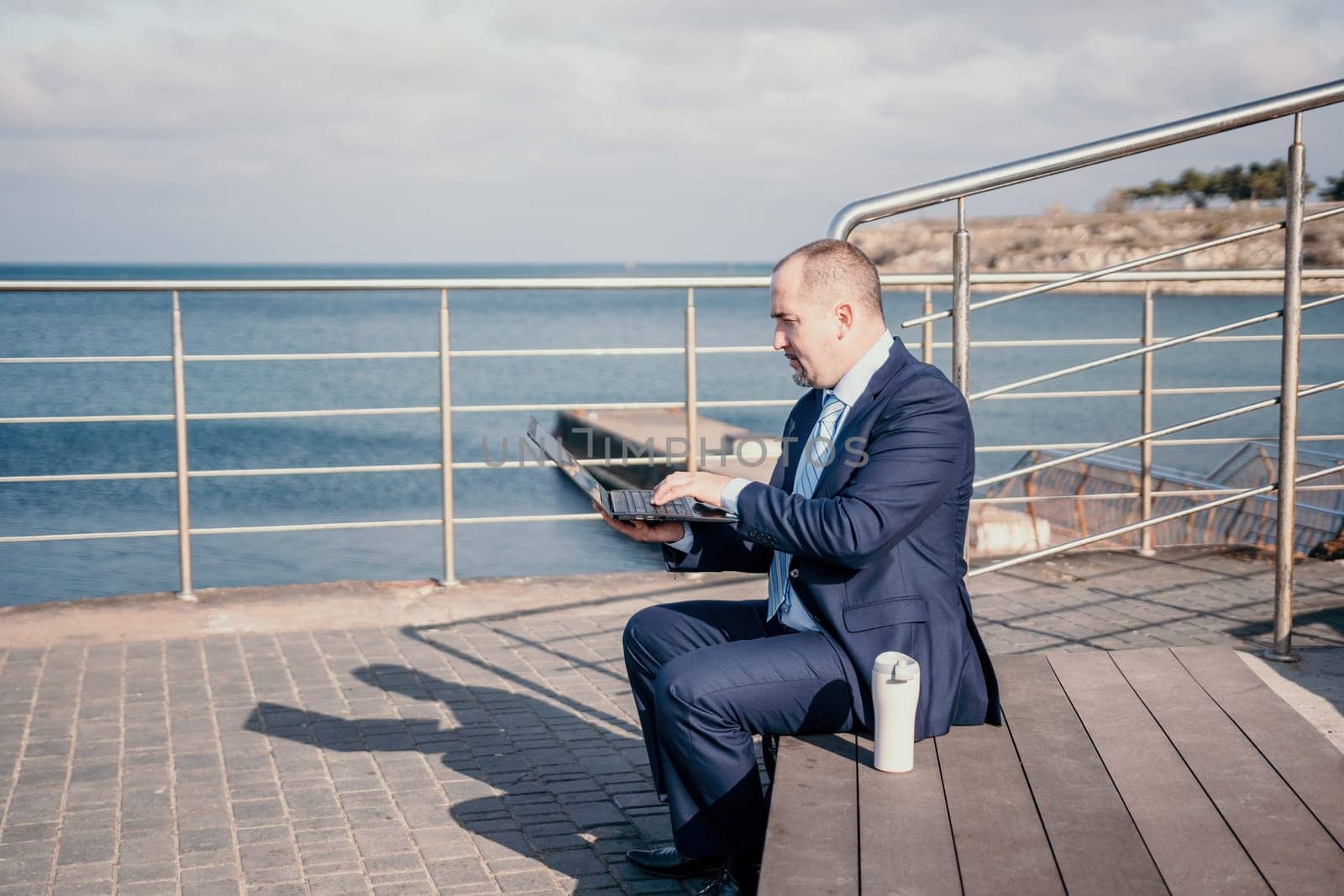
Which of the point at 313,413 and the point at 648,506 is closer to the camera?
the point at 648,506

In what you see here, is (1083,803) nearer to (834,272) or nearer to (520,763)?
(834,272)

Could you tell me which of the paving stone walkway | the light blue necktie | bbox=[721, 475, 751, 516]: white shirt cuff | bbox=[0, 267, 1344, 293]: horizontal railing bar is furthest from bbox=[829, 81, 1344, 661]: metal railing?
bbox=[0, 267, 1344, 293]: horizontal railing bar

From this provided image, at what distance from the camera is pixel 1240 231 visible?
361cm

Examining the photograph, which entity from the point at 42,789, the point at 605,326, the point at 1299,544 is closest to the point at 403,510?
the point at 1299,544

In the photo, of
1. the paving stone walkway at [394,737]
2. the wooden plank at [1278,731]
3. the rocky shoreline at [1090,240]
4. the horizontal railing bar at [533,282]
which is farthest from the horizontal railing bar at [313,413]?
the rocky shoreline at [1090,240]

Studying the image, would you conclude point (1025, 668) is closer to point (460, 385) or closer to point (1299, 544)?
point (1299, 544)

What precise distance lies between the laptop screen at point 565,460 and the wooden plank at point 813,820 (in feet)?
2.04

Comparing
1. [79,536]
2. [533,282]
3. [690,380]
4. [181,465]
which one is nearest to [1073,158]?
[690,380]

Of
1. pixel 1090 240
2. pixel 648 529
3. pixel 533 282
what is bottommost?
pixel 648 529

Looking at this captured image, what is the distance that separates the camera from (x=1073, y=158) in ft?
11.1

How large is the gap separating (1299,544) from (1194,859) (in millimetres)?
6585

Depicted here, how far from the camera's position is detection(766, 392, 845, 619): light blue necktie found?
2717 millimetres

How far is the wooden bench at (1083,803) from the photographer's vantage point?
1940 mm

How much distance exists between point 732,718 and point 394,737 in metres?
1.84
